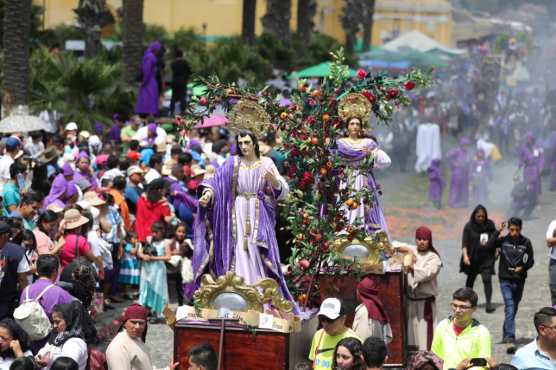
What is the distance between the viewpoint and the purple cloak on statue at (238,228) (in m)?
12.3

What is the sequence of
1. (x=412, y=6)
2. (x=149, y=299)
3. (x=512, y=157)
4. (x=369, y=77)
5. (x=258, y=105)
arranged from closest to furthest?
1. (x=258, y=105)
2. (x=369, y=77)
3. (x=149, y=299)
4. (x=512, y=157)
5. (x=412, y=6)

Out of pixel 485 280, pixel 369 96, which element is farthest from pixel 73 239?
pixel 485 280

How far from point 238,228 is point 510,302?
4.25 m

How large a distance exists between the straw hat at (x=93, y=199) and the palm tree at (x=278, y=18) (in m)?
26.5

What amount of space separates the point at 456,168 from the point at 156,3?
3018 centimetres

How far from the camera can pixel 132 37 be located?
97.5 feet

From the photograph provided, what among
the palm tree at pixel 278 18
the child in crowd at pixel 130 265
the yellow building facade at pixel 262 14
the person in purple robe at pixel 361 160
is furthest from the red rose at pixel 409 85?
the yellow building facade at pixel 262 14

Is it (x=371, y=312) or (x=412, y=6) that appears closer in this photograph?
(x=371, y=312)

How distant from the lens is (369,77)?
1386 centimetres

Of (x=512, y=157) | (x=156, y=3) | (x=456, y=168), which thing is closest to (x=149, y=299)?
(x=456, y=168)

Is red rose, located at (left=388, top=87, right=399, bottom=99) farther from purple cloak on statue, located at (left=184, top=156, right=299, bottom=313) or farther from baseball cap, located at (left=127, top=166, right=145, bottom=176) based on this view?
baseball cap, located at (left=127, top=166, right=145, bottom=176)

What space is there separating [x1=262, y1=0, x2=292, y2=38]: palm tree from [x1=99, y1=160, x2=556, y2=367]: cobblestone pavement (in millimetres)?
12751

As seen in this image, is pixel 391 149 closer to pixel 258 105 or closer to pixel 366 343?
pixel 258 105

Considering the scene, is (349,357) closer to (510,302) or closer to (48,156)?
(510,302)
